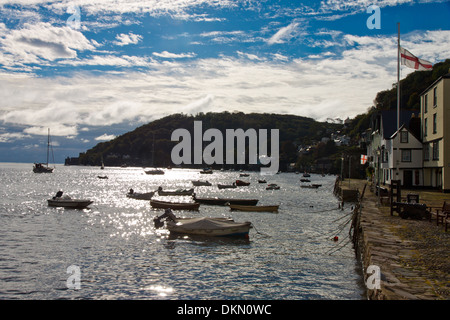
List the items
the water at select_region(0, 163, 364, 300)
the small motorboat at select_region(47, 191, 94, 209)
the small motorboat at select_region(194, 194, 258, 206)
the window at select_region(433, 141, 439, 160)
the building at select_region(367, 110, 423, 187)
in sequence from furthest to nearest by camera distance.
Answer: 1. the building at select_region(367, 110, 423, 187)
2. the small motorboat at select_region(194, 194, 258, 206)
3. the window at select_region(433, 141, 439, 160)
4. the small motorboat at select_region(47, 191, 94, 209)
5. the water at select_region(0, 163, 364, 300)

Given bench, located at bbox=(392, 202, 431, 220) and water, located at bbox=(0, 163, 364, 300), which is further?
bench, located at bbox=(392, 202, 431, 220)

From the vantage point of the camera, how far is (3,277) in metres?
21.4

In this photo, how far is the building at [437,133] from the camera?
52.5m

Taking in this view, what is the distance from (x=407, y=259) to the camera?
16.0 meters

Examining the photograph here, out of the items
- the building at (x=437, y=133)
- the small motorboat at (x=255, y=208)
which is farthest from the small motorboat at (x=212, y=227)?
the building at (x=437, y=133)

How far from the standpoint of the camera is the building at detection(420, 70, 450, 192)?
52.5m

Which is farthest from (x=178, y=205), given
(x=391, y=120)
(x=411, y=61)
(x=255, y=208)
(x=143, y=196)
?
(x=391, y=120)

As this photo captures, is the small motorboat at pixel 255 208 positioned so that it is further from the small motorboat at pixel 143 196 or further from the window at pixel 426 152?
the window at pixel 426 152

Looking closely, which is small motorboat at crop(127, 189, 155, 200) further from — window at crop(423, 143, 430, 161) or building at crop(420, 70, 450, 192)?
building at crop(420, 70, 450, 192)

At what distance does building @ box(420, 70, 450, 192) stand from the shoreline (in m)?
30.6

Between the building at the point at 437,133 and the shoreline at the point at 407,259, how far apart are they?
30.6 meters

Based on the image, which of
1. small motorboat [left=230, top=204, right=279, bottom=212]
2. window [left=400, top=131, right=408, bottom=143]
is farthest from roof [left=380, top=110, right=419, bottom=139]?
small motorboat [left=230, top=204, right=279, bottom=212]

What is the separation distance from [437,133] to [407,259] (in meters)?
45.7
